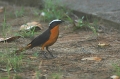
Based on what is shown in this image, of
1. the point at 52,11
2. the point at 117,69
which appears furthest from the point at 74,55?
the point at 52,11

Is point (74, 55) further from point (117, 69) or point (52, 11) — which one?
point (52, 11)

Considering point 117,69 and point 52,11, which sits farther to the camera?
point 52,11

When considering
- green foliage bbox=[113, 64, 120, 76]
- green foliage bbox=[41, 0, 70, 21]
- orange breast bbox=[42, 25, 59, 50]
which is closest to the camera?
green foliage bbox=[113, 64, 120, 76]

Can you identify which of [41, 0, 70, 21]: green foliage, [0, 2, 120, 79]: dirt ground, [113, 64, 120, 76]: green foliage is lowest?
[0, 2, 120, 79]: dirt ground

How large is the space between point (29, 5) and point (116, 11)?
2.44 m

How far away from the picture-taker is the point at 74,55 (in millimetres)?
5527

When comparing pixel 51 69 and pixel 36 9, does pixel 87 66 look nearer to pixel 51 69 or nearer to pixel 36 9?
pixel 51 69

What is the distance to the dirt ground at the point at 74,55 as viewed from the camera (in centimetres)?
466

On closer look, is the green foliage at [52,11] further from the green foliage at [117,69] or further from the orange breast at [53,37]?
the green foliage at [117,69]

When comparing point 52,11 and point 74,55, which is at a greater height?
point 52,11

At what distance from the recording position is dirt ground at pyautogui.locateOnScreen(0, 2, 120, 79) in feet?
15.3

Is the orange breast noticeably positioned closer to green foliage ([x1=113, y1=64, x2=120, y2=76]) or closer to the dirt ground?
the dirt ground

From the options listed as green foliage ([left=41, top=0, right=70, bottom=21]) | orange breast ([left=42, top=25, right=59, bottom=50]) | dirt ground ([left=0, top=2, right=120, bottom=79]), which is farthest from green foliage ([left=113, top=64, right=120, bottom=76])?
green foliage ([left=41, top=0, right=70, bottom=21])

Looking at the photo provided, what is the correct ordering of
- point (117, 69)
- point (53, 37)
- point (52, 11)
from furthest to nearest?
point (52, 11), point (53, 37), point (117, 69)
